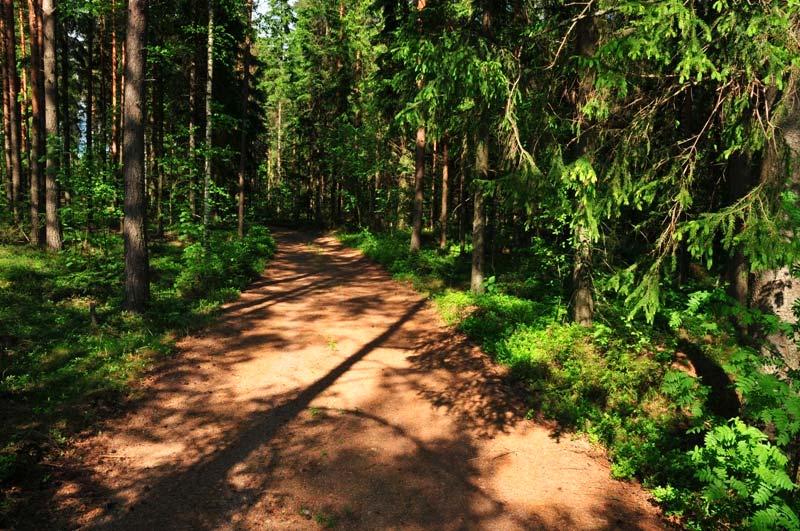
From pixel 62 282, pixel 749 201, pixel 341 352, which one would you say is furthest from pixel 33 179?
pixel 749 201

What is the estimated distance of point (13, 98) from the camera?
1794 cm

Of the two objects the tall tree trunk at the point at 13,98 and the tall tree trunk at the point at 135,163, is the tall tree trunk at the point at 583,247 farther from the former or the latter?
the tall tree trunk at the point at 13,98

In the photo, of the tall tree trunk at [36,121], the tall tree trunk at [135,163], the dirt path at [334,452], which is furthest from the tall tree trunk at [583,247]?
the tall tree trunk at [36,121]

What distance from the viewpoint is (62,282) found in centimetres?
1162

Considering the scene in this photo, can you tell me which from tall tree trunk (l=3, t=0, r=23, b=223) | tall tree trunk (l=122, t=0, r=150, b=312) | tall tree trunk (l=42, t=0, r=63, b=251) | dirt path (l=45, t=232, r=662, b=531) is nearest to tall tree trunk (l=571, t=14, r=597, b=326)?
dirt path (l=45, t=232, r=662, b=531)

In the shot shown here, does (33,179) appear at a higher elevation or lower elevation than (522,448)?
higher

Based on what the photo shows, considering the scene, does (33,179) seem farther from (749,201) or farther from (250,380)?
(749,201)

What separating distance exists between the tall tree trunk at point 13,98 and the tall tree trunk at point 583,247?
65.6ft

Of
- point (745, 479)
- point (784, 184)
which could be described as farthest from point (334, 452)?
point (784, 184)

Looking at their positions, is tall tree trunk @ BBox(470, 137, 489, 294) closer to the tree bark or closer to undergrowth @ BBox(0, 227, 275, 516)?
undergrowth @ BBox(0, 227, 275, 516)

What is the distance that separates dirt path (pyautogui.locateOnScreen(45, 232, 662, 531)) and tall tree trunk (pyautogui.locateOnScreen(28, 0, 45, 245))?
12.0m

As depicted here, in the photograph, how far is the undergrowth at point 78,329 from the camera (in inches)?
244

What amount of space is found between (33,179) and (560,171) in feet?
63.4

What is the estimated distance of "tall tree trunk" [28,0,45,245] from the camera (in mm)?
16203
